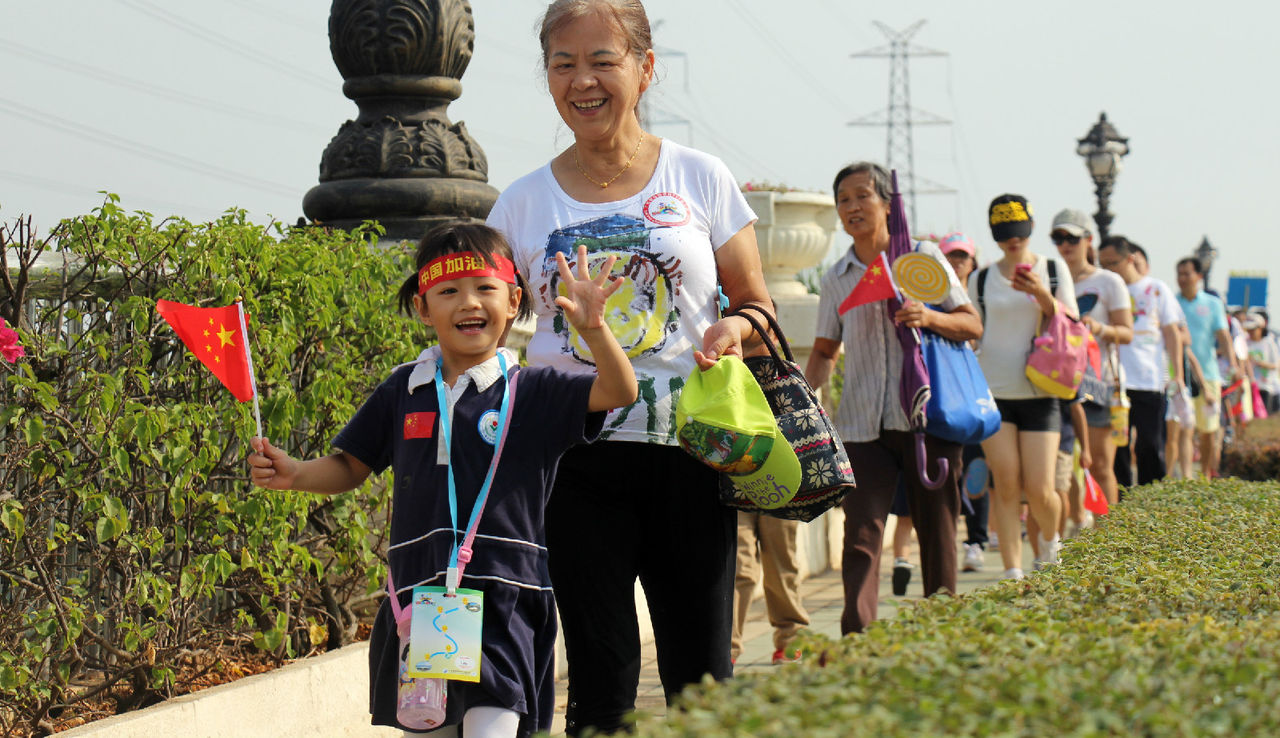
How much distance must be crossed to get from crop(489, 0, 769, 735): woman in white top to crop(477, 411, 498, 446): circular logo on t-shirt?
26 cm

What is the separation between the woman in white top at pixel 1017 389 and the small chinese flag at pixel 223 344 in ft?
17.4

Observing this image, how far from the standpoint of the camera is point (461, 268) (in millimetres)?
3799

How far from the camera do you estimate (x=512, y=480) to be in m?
3.71

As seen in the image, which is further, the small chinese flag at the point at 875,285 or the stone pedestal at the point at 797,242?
the stone pedestal at the point at 797,242

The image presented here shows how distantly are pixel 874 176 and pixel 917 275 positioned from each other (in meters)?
0.49

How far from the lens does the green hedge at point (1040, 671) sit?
2.12 metres

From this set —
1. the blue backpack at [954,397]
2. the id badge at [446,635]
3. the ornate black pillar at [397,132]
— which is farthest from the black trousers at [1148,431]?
the id badge at [446,635]

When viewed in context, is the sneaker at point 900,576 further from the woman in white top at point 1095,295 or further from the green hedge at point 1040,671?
the green hedge at point 1040,671

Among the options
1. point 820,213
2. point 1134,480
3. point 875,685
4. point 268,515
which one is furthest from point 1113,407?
point 875,685

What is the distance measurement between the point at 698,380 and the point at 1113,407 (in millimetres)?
7859

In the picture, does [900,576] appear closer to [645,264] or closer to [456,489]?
[645,264]

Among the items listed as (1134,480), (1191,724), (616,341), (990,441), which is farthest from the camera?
(1134,480)

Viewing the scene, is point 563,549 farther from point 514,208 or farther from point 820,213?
point 820,213

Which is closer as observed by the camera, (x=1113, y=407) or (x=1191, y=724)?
(x=1191, y=724)
